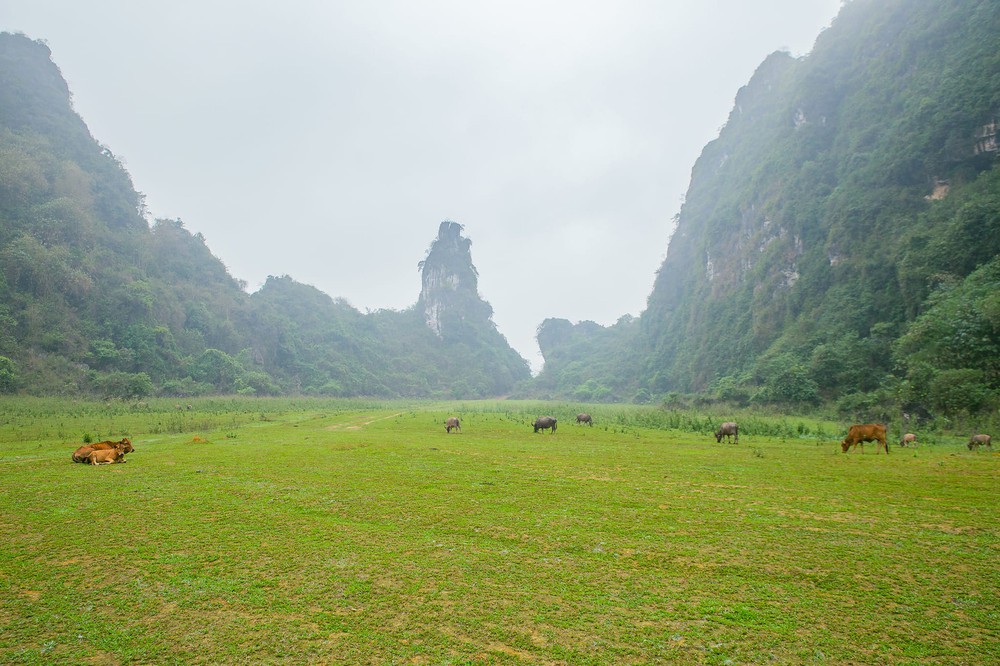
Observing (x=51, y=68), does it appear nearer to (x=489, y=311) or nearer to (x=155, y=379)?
(x=155, y=379)

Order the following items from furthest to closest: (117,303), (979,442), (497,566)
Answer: (117,303) → (979,442) → (497,566)

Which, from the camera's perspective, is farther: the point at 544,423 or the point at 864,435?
the point at 544,423

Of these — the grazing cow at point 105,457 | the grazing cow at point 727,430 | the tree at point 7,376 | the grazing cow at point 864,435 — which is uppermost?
the tree at point 7,376

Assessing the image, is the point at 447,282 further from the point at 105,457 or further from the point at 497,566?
the point at 497,566

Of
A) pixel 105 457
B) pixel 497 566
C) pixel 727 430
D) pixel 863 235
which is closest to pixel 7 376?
pixel 105 457

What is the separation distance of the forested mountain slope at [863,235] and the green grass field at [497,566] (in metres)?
18.4

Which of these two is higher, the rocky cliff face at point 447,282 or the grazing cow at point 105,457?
the rocky cliff face at point 447,282

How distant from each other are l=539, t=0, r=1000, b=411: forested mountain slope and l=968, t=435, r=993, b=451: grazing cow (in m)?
5.52

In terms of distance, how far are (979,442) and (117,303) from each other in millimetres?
73451

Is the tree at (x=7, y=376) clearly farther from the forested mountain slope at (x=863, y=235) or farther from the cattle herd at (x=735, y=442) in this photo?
the forested mountain slope at (x=863, y=235)

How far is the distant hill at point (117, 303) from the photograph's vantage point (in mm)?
42750

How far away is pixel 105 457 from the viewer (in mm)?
11383

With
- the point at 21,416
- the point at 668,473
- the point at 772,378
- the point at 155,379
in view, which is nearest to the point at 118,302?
the point at 155,379

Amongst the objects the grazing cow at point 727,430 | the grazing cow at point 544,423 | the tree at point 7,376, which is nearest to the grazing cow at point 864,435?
the grazing cow at point 727,430
